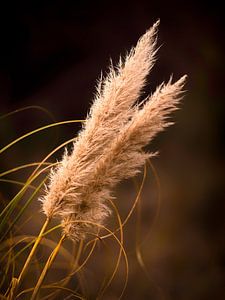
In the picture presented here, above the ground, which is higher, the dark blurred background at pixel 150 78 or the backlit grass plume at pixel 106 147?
the dark blurred background at pixel 150 78

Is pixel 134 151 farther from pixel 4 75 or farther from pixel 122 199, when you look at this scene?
pixel 4 75

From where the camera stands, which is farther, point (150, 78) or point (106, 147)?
point (150, 78)

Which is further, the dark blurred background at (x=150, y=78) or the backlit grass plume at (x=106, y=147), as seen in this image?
the dark blurred background at (x=150, y=78)

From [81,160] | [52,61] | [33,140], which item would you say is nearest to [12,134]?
[33,140]

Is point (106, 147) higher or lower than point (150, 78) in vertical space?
lower
